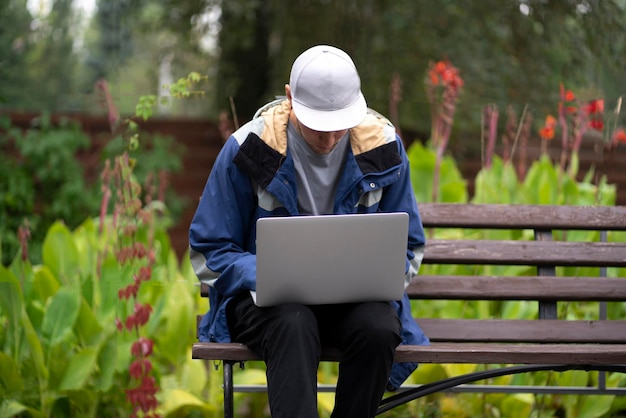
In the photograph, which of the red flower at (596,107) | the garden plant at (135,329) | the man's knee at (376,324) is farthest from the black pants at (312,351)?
the red flower at (596,107)

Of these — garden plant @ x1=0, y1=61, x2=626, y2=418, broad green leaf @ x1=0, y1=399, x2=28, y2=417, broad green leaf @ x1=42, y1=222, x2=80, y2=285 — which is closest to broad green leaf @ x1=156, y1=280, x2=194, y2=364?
garden plant @ x1=0, y1=61, x2=626, y2=418

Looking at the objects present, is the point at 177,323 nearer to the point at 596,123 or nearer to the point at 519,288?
the point at 519,288

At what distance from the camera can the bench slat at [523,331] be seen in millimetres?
3344

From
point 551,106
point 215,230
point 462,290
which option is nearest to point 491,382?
point 462,290

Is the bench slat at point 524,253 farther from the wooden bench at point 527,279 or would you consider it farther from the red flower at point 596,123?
the red flower at point 596,123

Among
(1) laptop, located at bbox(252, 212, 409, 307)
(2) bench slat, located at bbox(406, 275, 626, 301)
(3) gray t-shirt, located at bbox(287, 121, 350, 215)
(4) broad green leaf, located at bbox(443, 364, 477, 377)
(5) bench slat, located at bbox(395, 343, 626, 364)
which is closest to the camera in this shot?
(1) laptop, located at bbox(252, 212, 409, 307)

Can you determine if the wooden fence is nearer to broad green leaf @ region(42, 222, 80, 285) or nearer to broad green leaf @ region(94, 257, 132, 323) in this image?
broad green leaf @ region(42, 222, 80, 285)

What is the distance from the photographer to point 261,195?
294cm

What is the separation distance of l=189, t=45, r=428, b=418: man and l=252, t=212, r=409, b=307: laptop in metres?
0.08

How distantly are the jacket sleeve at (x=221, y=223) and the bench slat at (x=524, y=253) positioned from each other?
0.84 metres

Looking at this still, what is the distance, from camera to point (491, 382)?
3.87 m

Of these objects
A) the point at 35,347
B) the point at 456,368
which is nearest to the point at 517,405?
the point at 456,368

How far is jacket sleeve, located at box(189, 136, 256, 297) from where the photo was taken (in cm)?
288

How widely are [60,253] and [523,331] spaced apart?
79.7 inches
